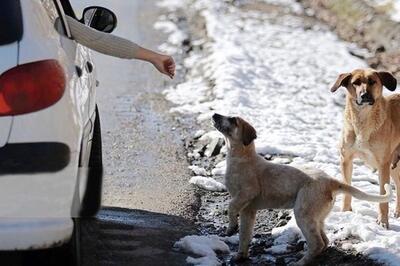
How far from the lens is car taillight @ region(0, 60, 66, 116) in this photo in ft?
13.8

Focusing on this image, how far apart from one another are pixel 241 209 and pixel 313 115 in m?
4.77

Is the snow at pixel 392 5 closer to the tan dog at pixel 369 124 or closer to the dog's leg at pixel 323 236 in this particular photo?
the tan dog at pixel 369 124

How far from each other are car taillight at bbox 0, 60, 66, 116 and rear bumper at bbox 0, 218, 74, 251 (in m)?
0.52

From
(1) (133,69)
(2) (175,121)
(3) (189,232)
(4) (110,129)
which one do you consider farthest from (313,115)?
(3) (189,232)

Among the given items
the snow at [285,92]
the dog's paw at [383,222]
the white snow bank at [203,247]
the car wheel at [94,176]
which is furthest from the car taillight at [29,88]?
the dog's paw at [383,222]

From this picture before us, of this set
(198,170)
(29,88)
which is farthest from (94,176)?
(29,88)

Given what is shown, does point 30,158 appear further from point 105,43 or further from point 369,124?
point 369,124

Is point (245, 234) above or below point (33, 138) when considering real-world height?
below

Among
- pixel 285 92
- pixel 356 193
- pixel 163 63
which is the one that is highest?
pixel 285 92

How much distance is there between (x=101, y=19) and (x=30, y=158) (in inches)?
100

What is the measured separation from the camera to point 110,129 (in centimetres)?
989

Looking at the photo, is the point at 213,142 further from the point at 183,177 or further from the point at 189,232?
the point at 189,232

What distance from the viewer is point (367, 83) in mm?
6949

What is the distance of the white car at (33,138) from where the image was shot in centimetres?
417
